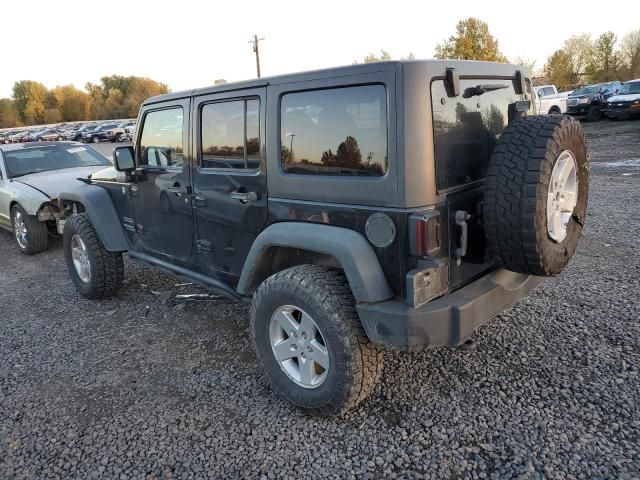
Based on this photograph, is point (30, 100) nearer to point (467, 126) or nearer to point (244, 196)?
point (244, 196)

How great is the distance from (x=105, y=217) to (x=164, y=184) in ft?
3.51

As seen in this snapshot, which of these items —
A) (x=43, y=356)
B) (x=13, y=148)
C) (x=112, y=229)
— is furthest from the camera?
(x=13, y=148)

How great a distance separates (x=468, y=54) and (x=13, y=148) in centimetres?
3800

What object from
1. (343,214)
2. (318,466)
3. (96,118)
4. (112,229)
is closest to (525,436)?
(318,466)

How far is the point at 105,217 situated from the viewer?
15.1ft

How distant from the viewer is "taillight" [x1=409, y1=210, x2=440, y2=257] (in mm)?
2383

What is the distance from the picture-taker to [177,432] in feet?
9.27

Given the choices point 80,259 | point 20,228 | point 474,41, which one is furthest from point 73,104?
point 80,259

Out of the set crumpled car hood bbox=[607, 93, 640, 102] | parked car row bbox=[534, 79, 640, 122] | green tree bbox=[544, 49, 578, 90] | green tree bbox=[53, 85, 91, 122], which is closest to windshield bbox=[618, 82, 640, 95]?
parked car row bbox=[534, 79, 640, 122]

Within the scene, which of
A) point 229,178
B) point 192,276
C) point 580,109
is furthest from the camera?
point 580,109

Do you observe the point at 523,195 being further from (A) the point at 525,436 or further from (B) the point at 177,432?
(B) the point at 177,432

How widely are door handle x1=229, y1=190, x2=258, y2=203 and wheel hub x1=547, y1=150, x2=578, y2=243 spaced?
5.48 ft

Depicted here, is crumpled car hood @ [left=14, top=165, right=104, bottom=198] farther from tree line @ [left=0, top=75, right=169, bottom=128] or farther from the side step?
tree line @ [left=0, top=75, right=169, bottom=128]

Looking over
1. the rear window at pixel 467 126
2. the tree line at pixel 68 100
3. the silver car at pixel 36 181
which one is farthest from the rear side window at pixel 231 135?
the tree line at pixel 68 100
